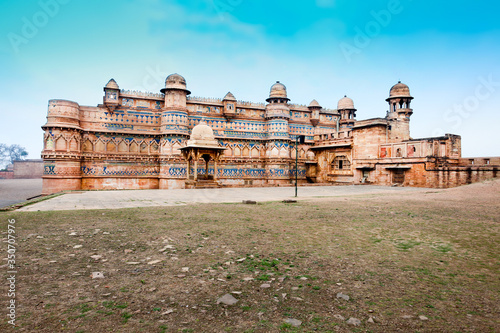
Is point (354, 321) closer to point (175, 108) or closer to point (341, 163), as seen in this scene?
point (175, 108)

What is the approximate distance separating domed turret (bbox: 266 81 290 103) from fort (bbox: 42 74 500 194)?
12 cm

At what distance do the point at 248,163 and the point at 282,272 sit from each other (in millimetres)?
27066

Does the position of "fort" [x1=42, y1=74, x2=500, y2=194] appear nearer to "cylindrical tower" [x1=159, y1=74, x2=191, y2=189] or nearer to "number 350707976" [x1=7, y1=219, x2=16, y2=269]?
"cylindrical tower" [x1=159, y1=74, x2=191, y2=189]

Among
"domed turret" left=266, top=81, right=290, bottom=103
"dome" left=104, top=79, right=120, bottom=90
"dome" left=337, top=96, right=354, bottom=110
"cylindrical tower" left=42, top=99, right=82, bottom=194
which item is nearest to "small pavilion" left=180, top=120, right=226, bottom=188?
"dome" left=104, top=79, right=120, bottom=90

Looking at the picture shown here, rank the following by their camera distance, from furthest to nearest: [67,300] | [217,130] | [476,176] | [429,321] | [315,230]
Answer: [217,130] → [476,176] → [315,230] → [67,300] → [429,321]

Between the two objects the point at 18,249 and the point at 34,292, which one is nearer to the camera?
the point at 34,292

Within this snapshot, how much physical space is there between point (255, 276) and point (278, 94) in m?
30.1

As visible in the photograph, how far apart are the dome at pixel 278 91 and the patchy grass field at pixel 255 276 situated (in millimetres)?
26824

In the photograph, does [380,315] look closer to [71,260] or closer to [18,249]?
[71,260]

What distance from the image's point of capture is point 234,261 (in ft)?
13.7

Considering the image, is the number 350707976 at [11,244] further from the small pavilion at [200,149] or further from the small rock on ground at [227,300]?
the small pavilion at [200,149]

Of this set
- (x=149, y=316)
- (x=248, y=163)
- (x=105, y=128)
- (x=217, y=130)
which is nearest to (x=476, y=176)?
(x=248, y=163)

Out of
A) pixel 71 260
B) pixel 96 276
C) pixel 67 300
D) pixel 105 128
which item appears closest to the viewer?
pixel 67 300

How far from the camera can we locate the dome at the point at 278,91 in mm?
31766
